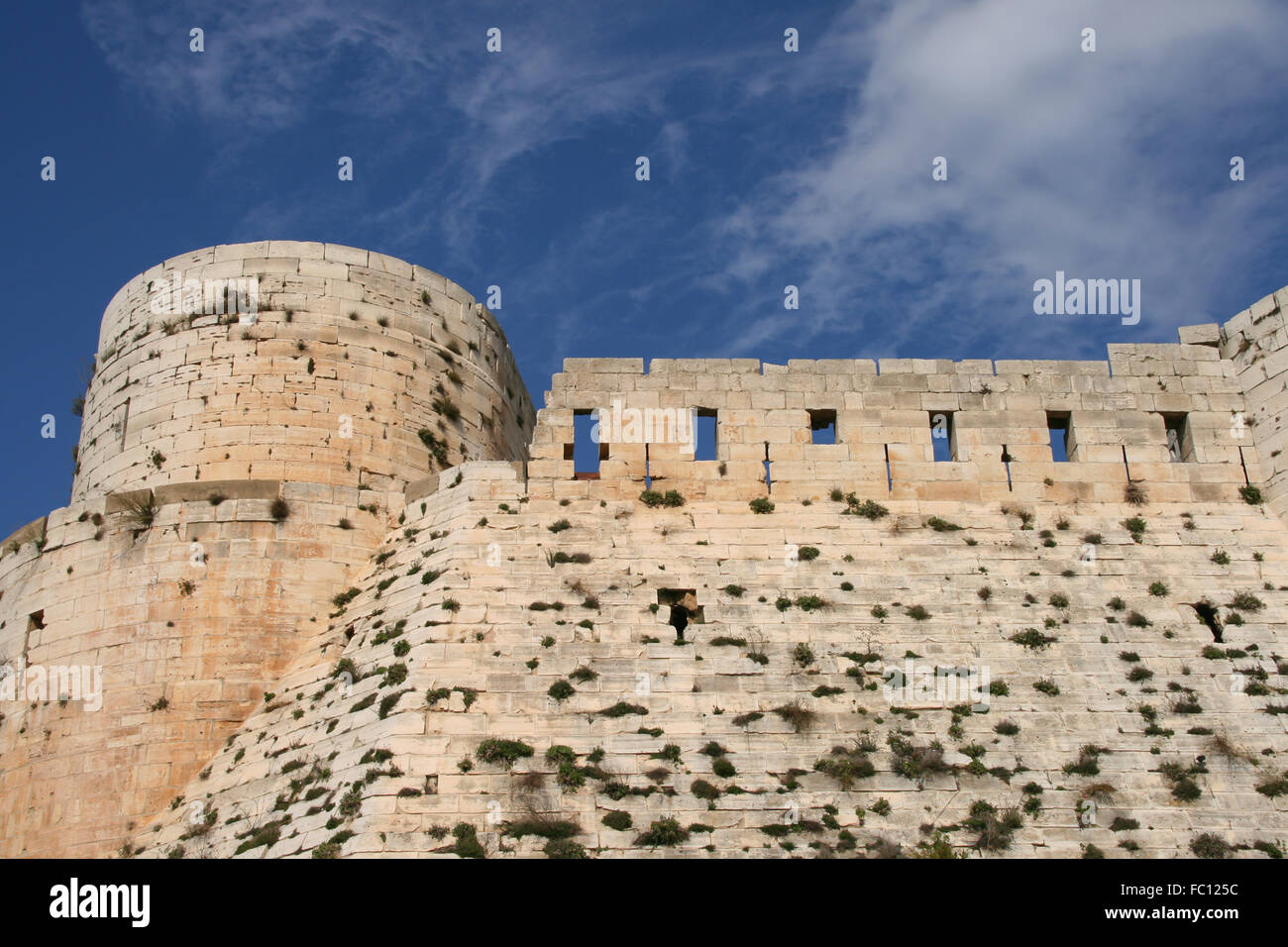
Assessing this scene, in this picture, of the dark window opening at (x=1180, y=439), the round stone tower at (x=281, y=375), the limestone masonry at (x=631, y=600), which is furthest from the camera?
the round stone tower at (x=281, y=375)

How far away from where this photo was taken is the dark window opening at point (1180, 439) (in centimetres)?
1927

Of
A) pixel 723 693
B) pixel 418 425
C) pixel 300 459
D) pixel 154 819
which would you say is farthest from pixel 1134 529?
pixel 154 819

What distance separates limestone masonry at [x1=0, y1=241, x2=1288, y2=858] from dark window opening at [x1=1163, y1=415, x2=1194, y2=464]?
15cm

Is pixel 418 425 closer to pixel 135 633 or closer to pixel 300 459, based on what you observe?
pixel 300 459

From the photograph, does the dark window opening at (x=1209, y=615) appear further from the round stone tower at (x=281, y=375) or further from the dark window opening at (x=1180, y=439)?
the round stone tower at (x=281, y=375)

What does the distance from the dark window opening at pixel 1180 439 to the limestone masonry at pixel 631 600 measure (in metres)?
0.15

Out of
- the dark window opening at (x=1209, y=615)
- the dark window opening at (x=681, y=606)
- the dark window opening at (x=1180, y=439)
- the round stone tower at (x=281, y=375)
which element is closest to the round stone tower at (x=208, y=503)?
the round stone tower at (x=281, y=375)

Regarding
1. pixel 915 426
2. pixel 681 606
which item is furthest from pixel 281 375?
pixel 915 426

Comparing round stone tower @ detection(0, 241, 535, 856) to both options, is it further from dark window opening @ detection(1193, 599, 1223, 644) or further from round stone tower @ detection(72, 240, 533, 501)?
dark window opening @ detection(1193, 599, 1223, 644)

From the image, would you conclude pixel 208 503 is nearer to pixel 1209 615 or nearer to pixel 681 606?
pixel 681 606

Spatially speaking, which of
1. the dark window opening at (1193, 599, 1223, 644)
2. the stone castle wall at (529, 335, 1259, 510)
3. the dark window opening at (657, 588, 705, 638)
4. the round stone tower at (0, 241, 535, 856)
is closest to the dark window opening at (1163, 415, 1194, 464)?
the stone castle wall at (529, 335, 1259, 510)

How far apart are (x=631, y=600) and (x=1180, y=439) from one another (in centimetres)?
944

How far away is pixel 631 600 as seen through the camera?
1636 centimetres

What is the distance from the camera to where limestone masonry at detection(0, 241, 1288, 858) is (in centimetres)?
1368
